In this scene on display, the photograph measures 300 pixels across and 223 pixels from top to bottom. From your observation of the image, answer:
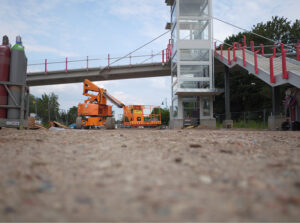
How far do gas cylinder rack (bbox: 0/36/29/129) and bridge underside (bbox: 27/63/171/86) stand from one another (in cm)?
1537

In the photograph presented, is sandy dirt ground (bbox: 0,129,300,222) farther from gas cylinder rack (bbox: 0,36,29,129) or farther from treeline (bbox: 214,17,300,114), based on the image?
treeline (bbox: 214,17,300,114)

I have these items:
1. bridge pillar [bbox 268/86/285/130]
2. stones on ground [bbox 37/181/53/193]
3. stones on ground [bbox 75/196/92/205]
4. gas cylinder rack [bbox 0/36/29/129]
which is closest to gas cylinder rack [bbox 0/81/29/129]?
gas cylinder rack [bbox 0/36/29/129]

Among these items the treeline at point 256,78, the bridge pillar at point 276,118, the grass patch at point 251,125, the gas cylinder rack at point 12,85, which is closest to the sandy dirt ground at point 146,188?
the gas cylinder rack at point 12,85

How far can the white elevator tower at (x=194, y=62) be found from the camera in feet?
61.9

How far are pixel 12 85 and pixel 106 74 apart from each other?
52.3 feet

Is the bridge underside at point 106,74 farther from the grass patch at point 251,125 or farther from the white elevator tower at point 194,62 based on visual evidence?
the grass patch at point 251,125

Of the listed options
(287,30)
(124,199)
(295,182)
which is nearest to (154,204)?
(124,199)

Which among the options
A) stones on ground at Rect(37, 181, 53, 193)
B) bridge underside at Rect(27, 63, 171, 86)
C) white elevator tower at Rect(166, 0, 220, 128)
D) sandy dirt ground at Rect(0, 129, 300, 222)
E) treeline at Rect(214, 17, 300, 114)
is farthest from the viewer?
treeline at Rect(214, 17, 300, 114)

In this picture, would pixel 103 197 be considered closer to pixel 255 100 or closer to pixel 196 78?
pixel 196 78

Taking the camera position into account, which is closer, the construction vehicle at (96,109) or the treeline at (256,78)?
the construction vehicle at (96,109)

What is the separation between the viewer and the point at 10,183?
7.57ft

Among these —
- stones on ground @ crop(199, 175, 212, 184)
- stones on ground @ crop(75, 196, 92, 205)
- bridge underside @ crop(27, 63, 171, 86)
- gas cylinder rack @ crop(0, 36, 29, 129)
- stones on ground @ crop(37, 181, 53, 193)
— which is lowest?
stones on ground @ crop(75, 196, 92, 205)

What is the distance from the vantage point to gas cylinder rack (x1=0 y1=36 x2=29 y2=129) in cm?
799

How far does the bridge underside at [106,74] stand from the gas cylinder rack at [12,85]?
50.4 ft
